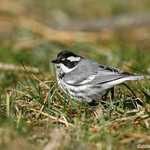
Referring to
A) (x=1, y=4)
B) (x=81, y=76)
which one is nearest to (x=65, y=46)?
(x=1, y=4)


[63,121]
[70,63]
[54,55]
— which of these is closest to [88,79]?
[70,63]

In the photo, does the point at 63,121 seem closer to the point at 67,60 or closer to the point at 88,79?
the point at 88,79

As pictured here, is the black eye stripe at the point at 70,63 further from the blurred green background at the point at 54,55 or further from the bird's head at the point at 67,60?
the blurred green background at the point at 54,55

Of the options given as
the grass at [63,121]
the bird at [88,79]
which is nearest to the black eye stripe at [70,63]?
the bird at [88,79]

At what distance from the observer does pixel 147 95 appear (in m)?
6.30

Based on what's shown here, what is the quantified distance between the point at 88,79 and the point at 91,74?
2.3 inches

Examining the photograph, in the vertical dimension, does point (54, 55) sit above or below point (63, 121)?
above

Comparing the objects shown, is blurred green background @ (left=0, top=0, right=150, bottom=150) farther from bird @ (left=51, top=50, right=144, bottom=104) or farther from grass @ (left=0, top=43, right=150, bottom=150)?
bird @ (left=51, top=50, right=144, bottom=104)

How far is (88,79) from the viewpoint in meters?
6.37

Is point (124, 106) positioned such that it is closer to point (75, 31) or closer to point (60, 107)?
point (60, 107)

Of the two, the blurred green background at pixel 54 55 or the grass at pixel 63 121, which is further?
the blurred green background at pixel 54 55

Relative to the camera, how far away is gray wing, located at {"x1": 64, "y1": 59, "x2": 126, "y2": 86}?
6215 mm

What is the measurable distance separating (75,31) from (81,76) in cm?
586

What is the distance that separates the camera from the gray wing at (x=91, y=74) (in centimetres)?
621
